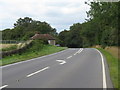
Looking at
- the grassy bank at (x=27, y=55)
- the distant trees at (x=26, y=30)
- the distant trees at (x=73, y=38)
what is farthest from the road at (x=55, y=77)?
the distant trees at (x=73, y=38)

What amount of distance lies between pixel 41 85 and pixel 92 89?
80.1 inches

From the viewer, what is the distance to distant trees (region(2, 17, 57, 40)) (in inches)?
4545

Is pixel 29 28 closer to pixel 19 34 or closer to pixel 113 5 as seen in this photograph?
pixel 19 34

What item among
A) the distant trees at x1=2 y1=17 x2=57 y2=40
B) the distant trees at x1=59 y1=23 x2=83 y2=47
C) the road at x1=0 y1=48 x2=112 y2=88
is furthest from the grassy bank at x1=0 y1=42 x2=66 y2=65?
the distant trees at x1=59 y1=23 x2=83 y2=47

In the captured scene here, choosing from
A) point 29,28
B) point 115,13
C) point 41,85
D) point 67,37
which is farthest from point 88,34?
point 41,85

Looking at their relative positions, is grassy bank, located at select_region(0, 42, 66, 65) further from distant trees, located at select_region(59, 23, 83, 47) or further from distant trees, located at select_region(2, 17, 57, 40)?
distant trees, located at select_region(59, 23, 83, 47)

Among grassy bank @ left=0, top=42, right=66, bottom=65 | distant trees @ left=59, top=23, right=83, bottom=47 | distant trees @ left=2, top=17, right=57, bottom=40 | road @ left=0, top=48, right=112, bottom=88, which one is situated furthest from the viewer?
distant trees @ left=59, top=23, right=83, bottom=47

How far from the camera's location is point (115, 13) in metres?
29.5

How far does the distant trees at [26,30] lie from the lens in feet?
379

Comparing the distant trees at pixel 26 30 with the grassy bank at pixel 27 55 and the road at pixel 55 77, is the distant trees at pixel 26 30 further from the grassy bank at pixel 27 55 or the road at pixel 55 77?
the road at pixel 55 77

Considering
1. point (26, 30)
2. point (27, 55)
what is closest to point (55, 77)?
point (27, 55)

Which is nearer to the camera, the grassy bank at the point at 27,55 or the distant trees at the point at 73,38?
the grassy bank at the point at 27,55

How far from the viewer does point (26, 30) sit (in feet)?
420

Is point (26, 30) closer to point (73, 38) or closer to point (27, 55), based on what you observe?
point (73, 38)
